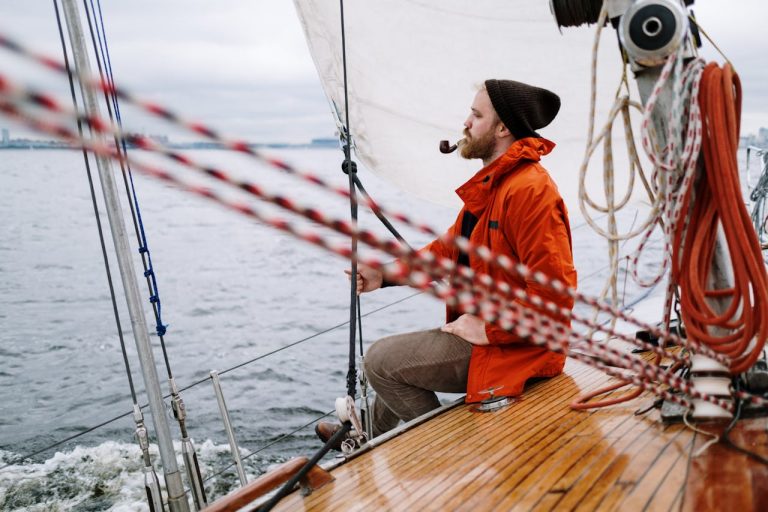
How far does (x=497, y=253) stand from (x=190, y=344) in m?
8.09

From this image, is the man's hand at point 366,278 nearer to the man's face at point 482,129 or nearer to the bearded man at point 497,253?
the bearded man at point 497,253

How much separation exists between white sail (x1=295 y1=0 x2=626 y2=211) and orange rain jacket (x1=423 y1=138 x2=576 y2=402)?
1350 millimetres

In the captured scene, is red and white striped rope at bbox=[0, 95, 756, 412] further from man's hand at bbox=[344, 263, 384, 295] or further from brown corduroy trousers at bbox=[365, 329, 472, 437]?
man's hand at bbox=[344, 263, 384, 295]

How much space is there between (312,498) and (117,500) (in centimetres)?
285

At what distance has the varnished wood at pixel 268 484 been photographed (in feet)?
6.32

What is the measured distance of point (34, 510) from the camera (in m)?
4.40

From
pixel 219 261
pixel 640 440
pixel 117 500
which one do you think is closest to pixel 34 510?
pixel 117 500

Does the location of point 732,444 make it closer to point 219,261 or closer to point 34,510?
point 34,510

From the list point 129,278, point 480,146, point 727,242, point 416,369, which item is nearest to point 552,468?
point 727,242

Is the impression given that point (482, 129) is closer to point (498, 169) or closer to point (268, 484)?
point (498, 169)

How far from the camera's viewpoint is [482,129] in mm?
2969

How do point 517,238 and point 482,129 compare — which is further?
point 482,129

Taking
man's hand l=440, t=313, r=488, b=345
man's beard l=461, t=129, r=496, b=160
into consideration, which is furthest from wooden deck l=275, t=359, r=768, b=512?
man's beard l=461, t=129, r=496, b=160

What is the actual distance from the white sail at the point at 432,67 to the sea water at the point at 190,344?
0.55 meters
